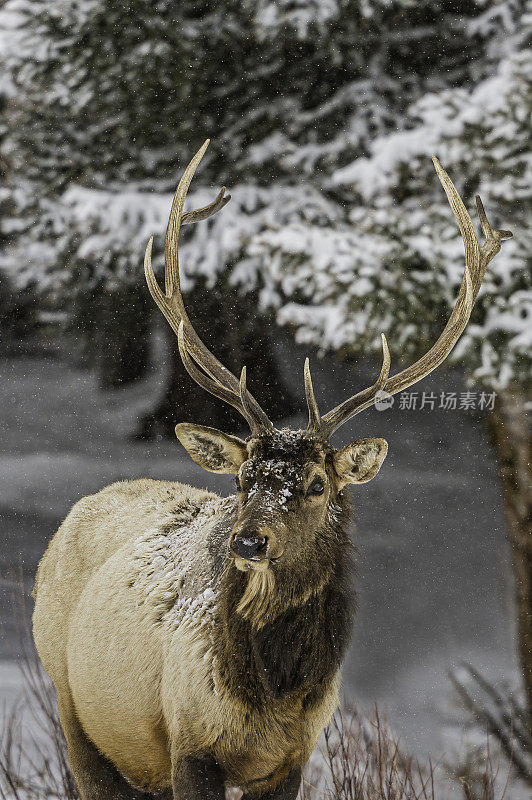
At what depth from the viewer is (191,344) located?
100 inches

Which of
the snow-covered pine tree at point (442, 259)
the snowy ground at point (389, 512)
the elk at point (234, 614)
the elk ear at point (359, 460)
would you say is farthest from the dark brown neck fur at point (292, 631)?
the snowy ground at point (389, 512)

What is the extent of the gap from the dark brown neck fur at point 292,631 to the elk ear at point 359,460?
0.34 ft

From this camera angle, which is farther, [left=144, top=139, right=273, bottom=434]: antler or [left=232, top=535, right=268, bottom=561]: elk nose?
[left=144, top=139, right=273, bottom=434]: antler

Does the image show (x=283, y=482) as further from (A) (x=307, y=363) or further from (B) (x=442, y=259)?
(B) (x=442, y=259)

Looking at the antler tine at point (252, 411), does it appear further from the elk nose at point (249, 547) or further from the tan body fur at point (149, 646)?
the elk nose at point (249, 547)

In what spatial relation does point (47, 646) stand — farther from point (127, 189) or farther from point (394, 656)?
point (127, 189)

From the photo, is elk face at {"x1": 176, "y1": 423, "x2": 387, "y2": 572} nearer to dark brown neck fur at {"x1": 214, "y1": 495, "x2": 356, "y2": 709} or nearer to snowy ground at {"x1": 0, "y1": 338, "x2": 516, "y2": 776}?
dark brown neck fur at {"x1": 214, "y1": 495, "x2": 356, "y2": 709}

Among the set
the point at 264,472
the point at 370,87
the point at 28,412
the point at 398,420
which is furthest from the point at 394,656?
the point at 370,87

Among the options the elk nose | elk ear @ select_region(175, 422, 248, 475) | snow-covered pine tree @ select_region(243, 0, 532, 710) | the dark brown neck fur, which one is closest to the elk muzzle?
the elk nose

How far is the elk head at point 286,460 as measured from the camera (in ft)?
6.64

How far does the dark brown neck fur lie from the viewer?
2.18 meters

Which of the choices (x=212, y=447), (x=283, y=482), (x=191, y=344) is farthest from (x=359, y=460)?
(x=191, y=344)

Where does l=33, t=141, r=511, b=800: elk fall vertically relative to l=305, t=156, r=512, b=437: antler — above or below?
below

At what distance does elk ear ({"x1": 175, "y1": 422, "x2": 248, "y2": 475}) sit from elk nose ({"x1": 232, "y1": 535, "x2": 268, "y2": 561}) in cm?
36
